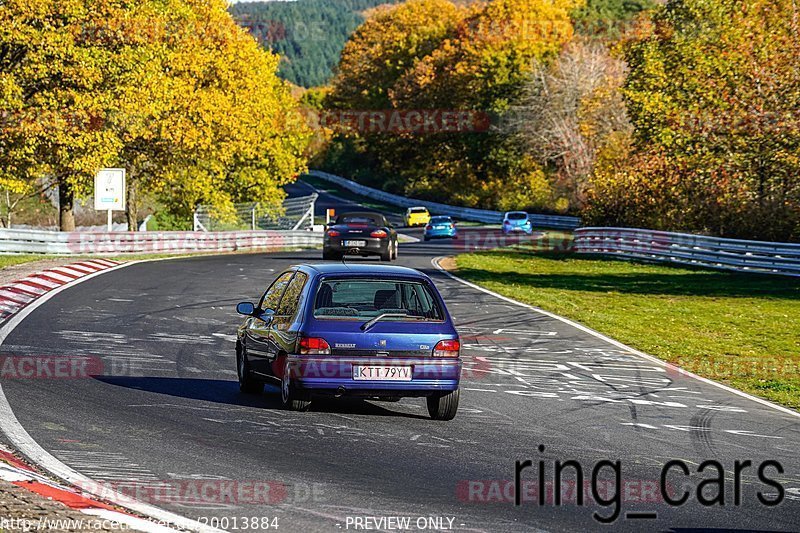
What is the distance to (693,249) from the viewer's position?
3725cm

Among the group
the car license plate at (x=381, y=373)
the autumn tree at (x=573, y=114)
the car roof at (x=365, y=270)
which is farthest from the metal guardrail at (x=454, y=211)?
the car license plate at (x=381, y=373)

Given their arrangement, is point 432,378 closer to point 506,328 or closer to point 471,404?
point 471,404

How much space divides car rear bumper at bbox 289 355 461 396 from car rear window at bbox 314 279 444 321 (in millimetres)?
473

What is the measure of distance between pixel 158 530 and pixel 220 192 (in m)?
49.4

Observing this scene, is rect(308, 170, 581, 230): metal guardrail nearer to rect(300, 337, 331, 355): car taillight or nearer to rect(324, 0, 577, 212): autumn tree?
A: rect(324, 0, 577, 212): autumn tree

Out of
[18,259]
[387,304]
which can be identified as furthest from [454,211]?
[387,304]

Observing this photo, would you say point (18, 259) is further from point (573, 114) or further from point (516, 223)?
point (573, 114)

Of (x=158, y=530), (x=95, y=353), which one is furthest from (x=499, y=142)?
(x=158, y=530)

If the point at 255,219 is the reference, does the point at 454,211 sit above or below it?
above

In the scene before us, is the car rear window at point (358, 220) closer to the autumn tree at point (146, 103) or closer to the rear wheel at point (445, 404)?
the autumn tree at point (146, 103)

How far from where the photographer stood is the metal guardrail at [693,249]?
1283 inches

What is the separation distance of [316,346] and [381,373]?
63cm

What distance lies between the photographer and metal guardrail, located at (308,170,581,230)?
7506 cm

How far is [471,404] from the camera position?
38.3ft
